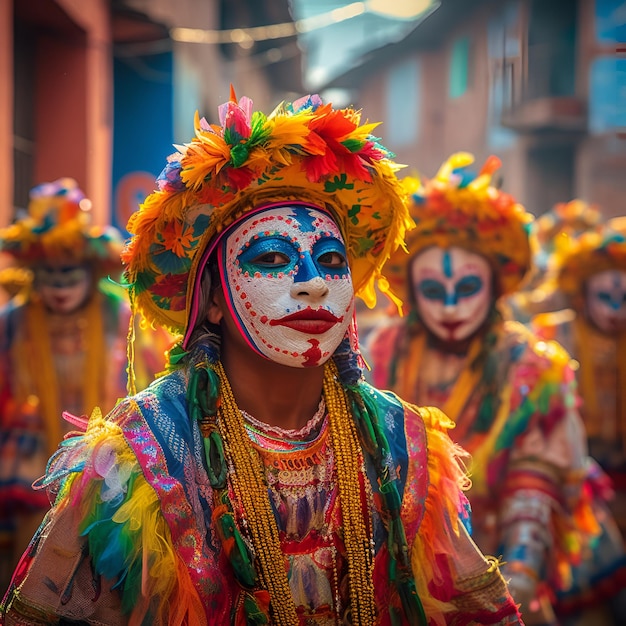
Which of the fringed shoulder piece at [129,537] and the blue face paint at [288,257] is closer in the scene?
the fringed shoulder piece at [129,537]

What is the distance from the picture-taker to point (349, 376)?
11.1ft

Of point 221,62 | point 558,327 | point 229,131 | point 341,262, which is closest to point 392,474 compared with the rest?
point 341,262

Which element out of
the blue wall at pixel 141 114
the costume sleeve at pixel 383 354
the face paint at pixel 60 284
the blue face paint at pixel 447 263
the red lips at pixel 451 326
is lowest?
the costume sleeve at pixel 383 354

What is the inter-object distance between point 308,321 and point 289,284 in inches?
4.8

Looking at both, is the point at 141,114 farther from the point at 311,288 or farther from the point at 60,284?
the point at 311,288

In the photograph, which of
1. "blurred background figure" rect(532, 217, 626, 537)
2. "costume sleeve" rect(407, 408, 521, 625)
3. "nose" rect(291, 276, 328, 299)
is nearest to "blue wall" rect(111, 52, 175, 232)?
"blurred background figure" rect(532, 217, 626, 537)

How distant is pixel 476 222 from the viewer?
5.80m

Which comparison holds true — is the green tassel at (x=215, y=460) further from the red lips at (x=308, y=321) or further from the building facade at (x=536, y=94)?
the building facade at (x=536, y=94)

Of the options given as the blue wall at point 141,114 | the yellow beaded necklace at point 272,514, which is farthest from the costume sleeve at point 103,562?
the blue wall at point 141,114

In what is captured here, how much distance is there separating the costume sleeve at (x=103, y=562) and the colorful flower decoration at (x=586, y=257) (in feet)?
18.4

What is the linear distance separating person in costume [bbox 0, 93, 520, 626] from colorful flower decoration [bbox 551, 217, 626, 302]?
16.0 ft

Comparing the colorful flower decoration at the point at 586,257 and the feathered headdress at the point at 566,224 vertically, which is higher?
the feathered headdress at the point at 566,224

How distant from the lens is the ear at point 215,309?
3311 mm

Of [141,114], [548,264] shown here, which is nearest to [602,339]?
[548,264]
